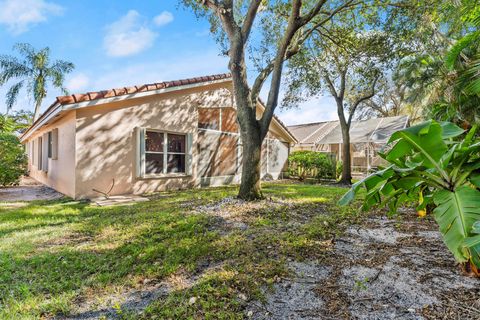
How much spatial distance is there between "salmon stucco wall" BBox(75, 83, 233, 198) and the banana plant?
8292 millimetres

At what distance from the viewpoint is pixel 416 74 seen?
12328mm

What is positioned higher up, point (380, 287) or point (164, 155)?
point (164, 155)

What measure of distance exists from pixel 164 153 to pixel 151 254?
6.95m

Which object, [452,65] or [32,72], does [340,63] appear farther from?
[32,72]

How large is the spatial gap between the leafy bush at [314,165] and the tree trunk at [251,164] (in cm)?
934

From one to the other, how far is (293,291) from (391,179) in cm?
151

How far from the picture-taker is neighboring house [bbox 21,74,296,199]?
27.6 ft

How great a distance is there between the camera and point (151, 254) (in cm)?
380

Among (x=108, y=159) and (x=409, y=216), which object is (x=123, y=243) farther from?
(x=409, y=216)

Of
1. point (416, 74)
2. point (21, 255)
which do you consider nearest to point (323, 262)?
point (21, 255)

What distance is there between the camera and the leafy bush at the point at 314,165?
1568cm

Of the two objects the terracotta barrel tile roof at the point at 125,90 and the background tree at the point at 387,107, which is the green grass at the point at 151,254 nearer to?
the terracotta barrel tile roof at the point at 125,90

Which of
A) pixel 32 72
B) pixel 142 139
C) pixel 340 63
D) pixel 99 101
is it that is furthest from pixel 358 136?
pixel 32 72

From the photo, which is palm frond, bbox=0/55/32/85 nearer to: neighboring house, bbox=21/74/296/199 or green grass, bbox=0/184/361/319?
neighboring house, bbox=21/74/296/199
